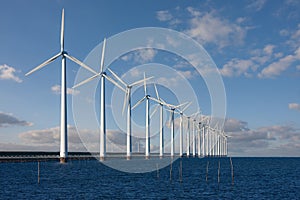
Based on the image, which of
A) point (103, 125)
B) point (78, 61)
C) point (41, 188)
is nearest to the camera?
point (41, 188)

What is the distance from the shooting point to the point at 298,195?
7906cm

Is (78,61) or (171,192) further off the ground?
(78,61)

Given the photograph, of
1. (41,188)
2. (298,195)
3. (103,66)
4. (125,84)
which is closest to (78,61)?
(103,66)

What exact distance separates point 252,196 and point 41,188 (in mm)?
41098

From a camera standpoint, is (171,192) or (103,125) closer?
(171,192)

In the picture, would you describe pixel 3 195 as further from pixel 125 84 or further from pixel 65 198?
pixel 125 84

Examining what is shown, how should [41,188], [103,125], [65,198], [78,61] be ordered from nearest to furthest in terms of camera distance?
[65,198], [41,188], [78,61], [103,125]

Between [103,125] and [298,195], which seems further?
[103,125]

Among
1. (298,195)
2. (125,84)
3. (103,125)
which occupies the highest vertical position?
(125,84)

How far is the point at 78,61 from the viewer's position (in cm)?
15175

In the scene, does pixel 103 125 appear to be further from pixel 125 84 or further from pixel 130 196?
pixel 130 196

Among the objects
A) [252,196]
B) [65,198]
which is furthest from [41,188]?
[252,196]

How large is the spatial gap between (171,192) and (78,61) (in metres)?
85.1

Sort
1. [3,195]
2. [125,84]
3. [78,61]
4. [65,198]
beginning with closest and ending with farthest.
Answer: [65,198], [3,195], [78,61], [125,84]
